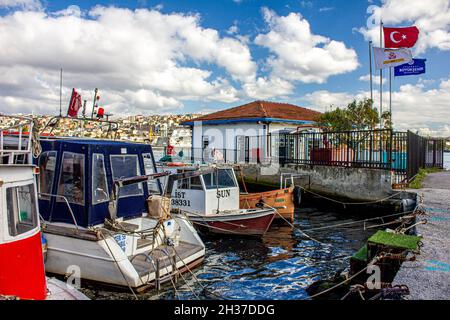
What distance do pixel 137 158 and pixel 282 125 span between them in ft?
63.9

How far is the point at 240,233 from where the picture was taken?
41.7 feet

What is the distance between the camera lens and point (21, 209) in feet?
17.2

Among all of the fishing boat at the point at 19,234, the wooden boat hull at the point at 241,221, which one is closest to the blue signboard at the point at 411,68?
the wooden boat hull at the point at 241,221

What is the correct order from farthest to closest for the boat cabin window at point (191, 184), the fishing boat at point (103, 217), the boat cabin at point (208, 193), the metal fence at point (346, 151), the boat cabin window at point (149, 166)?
the metal fence at point (346, 151) < the boat cabin window at point (191, 184) < the boat cabin at point (208, 193) < the boat cabin window at point (149, 166) < the fishing boat at point (103, 217)

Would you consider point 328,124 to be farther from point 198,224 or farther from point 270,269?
point 270,269

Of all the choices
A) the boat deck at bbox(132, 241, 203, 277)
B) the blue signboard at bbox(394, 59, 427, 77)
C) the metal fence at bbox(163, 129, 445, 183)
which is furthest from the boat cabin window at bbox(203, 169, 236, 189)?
the blue signboard at bbox(394, 59, 427, 77)

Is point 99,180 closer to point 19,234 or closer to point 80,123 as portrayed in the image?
point 80,123

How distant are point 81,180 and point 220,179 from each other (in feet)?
19.8

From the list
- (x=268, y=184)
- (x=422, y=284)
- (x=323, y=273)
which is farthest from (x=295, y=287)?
(x=268, y=184)

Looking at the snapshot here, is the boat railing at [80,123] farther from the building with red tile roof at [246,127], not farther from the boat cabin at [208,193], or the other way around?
the building with red tile roof at [246,127]

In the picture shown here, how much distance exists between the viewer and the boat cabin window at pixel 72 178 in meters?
8.34

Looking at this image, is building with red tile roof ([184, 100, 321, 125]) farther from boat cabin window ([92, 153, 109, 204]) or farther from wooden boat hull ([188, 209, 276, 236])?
boat cabin window ([92, 153, 109, 204])

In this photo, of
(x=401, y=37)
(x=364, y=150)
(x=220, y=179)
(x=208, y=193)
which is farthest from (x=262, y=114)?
(x=208, y=193)

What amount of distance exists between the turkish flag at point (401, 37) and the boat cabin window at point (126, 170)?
1786cm
